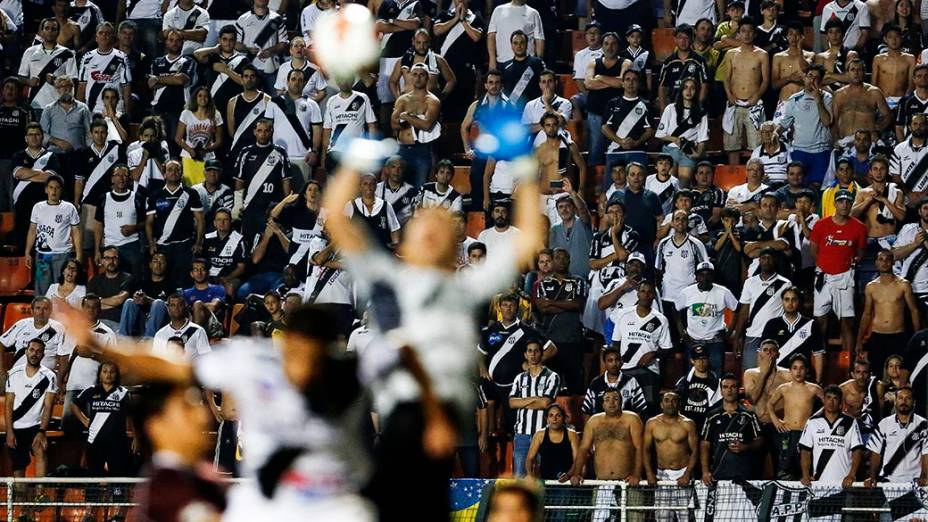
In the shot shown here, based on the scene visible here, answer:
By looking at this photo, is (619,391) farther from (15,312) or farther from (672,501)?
(15,312)

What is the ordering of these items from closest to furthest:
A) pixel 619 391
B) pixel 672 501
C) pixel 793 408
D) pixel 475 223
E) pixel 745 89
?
pixel 672 501 < pixel 793 408 < pixel 619 391 < pixel 475 223 < pixel 745 89

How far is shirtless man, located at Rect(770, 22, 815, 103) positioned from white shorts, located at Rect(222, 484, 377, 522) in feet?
51.0

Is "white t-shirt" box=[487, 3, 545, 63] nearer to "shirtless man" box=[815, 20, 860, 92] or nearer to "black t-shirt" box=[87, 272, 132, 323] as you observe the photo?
"shirtless man" box=[815, 20, 860, 92]

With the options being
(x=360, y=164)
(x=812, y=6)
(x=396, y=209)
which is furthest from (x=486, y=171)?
(x=360, y=164)

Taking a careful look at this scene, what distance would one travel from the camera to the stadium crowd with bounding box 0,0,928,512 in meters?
18.2

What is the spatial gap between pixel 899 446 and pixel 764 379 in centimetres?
167

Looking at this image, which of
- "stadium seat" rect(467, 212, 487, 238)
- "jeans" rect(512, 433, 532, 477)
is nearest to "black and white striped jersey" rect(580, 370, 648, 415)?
"jeans" rect(512, 433, 532, 477)

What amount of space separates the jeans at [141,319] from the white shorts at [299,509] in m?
12.8

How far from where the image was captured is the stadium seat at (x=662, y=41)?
2366cm

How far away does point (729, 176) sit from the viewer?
70.8 feet

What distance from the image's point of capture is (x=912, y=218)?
20.2m

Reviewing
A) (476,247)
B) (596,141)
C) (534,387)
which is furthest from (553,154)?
(534,387)

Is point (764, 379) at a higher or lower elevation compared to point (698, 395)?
higher

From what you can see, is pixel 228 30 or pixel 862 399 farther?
pixel 228 30
